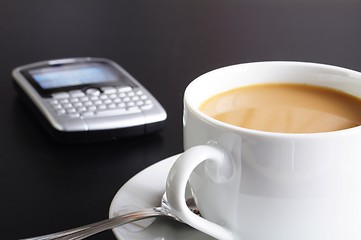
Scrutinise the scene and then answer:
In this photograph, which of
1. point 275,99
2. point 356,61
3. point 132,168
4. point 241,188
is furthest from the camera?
point 356,61

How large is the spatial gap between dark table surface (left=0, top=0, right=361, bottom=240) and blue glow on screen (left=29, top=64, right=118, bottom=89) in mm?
43

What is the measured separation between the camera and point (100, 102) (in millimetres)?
794

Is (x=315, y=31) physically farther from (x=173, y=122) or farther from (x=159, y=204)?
(x=159, y=204)

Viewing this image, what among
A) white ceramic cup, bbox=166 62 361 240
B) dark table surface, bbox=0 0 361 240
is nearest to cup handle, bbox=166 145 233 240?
white ceramic cup, bbox=166 62 361 240

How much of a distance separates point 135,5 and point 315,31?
33 cm

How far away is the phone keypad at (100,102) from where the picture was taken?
0.77 m

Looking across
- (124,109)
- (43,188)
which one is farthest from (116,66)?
(43,188)

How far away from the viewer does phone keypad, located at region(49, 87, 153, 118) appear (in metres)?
0.77

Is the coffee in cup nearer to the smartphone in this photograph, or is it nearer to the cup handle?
the cup handle

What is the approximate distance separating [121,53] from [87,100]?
236 mm

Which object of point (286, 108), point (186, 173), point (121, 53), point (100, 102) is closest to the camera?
point (186, 173)

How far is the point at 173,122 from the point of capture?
808 mm

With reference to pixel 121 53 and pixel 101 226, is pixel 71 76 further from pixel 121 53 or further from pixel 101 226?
pixel 101 226

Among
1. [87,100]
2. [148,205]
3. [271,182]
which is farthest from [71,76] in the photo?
[271,182]
